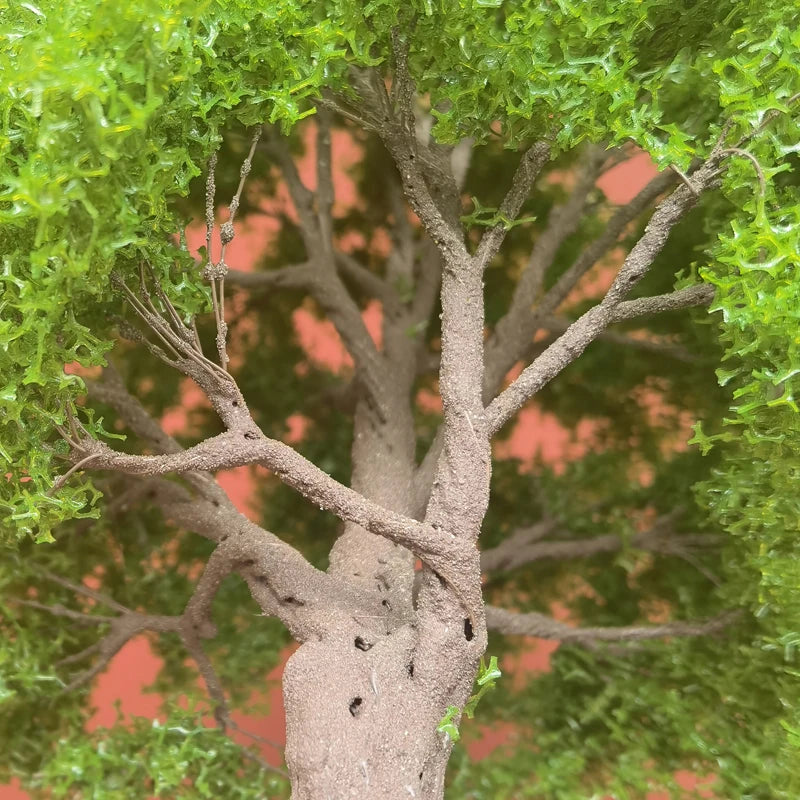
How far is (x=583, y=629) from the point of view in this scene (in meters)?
1.60

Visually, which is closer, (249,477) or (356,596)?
(356,596)

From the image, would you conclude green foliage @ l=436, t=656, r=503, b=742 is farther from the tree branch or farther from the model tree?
the tree branch

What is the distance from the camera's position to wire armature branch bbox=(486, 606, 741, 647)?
1.50 meters

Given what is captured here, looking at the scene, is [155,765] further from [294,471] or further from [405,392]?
[405,392]

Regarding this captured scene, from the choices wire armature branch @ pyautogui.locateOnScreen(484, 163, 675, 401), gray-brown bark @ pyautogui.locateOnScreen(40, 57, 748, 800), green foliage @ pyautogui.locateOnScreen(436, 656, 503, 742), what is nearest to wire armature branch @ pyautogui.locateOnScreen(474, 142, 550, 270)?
gray-brown bark @ pyautogui.locateOnScreen(40, 57, 748, 800)

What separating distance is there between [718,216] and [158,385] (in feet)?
4.60

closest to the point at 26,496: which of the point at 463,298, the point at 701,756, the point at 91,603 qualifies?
the point at 463,298

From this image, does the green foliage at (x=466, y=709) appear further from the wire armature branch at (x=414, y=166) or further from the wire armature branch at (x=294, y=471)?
the wire armature branch at (x=414, y=166)

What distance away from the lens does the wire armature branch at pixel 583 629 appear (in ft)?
4.92

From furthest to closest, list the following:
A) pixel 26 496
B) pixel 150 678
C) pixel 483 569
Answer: pixel 150 678 → pixel 483 569 → pixel 26 496

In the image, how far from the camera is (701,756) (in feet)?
4.65

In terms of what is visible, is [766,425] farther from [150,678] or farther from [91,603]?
[150,678]

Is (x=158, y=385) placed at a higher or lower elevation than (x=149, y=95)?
lower

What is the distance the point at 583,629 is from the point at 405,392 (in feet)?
2.26
